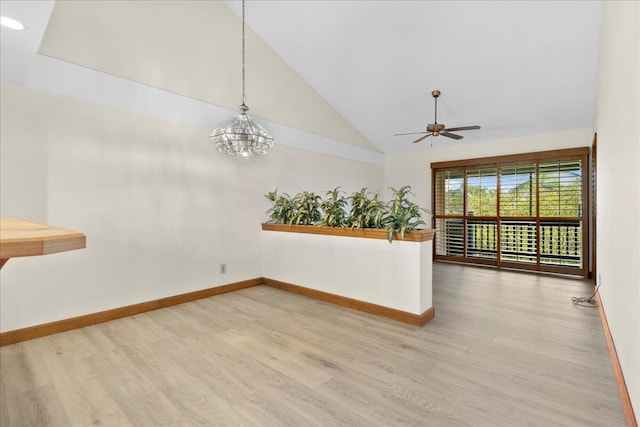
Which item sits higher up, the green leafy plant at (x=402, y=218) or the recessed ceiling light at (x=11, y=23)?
the recessed ceiling light at (x=11, y=23)

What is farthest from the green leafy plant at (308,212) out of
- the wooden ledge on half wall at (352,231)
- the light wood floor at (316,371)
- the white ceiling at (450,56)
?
the white ceiling at (450,56)

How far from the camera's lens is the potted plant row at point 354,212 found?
299 centimetres

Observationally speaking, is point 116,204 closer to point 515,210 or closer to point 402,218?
point 402,218

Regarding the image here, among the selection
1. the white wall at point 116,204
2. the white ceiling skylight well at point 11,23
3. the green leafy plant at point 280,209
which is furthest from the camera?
the green leafy plant at point 280,209

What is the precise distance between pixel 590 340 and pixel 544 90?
3.50 m

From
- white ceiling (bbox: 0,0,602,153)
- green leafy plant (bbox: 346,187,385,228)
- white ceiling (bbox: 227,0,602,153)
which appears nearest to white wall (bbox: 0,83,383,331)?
white ceiling (bbox: 0,0,602,153)

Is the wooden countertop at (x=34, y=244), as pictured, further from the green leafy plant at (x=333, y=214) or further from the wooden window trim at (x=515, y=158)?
the wooden window trim at (x=515, y=158)

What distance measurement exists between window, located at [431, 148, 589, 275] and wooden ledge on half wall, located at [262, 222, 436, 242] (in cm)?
355

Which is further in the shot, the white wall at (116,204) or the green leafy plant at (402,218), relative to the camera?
the green leafy plant at (402,218)

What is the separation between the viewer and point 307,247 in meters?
3.86

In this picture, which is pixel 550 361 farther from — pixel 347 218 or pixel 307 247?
pixel 307 247

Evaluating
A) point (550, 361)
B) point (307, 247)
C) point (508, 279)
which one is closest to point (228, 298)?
point (307, 247)

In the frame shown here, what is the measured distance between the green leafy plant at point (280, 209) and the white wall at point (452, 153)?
142 inches

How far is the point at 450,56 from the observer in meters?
4.16
